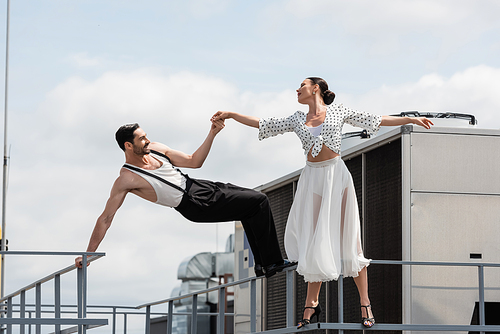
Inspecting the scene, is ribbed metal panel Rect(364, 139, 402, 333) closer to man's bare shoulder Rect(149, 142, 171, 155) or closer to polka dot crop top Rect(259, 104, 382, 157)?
polka dot crop top Rect(259, 104, 382, 157)

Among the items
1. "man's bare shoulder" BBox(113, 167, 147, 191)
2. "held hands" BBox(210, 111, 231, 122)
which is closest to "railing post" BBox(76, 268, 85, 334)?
"man's bare shoulder" BBox(113, 167, 147, 191)

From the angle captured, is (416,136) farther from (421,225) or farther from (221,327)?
(221,327)

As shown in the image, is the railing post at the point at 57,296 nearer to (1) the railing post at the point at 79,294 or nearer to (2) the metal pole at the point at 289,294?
(1) the railing post at the point at 79,294

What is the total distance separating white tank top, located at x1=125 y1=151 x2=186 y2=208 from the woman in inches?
23.9

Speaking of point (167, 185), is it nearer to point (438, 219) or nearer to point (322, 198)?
point (322, 198)

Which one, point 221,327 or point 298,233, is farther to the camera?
point 221,327

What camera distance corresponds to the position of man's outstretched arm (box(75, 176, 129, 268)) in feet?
22.0

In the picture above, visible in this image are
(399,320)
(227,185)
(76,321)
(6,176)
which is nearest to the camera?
(76,321)

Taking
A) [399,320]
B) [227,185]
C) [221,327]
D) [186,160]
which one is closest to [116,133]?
[186,160]

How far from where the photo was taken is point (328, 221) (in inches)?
271

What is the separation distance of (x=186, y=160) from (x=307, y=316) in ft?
5.80

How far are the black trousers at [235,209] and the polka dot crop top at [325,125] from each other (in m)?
0.58

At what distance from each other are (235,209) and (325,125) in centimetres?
111

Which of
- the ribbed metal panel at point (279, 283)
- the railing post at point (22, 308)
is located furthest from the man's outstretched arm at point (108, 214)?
the ribbed metal panel at point (279, 283)
